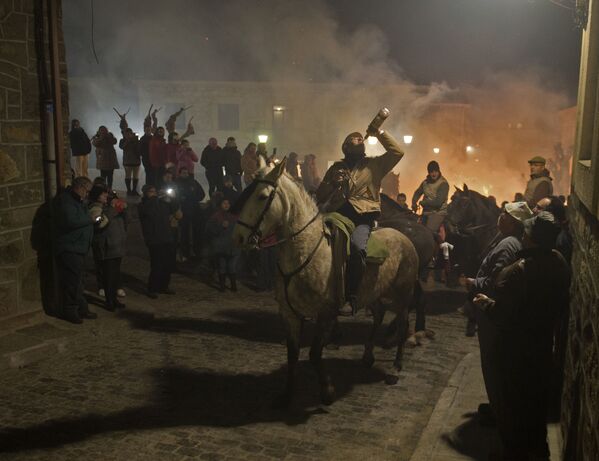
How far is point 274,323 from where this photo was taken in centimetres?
1032

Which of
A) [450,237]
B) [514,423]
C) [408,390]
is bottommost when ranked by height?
[408,390]

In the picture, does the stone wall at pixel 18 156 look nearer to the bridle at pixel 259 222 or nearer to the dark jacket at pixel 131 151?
the bridle at pixel 259 222

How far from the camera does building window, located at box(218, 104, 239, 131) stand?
144 ft

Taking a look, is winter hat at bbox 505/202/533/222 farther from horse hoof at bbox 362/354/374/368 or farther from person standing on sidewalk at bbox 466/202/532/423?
horse hoof at bbox 362/354/374/368

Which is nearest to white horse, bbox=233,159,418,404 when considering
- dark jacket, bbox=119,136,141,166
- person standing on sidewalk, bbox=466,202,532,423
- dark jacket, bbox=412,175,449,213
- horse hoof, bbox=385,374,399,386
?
horse hoof, bbox=385,374,399,386

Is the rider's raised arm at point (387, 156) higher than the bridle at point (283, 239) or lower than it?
higher

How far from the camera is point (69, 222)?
363 inches

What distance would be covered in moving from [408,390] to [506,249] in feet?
8.19

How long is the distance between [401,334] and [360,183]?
2167 millimetres

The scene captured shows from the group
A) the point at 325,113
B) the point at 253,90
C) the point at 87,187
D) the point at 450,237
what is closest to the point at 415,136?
the point at 325,113

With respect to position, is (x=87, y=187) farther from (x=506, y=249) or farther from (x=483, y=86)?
(x=483, y=86)

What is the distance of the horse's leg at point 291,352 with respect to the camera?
6.92 meters

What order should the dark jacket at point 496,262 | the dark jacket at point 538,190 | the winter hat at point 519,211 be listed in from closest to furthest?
the dark jacket at point 496,262 → the winter hat at point 519,211 → the dark jacket at point 538,190

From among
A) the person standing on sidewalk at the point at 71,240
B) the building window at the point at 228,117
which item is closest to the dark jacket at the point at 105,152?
the person standing on sidewalk at the point at 71,240
